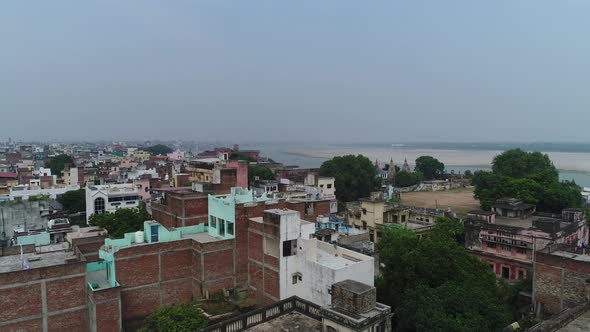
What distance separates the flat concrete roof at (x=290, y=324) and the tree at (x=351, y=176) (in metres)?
55.4

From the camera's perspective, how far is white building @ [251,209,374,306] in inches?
873

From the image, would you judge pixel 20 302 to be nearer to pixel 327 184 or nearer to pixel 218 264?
pixel 218 264

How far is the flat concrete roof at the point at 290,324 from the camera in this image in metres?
13.9

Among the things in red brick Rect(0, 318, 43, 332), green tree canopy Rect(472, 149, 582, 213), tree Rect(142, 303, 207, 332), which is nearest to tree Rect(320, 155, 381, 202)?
green tree canopy Rect(472, 149, 582, 213)

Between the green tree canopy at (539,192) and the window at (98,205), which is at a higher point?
the green tree canopy at (539,192)

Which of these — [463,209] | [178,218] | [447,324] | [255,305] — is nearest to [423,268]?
[447,324]

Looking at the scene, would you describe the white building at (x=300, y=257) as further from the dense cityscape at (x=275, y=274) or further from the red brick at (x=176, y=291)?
the red brick at (x=176, y=291)

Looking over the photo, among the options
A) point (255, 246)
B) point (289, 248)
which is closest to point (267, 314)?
point (289, 248)

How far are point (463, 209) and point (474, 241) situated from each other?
28.3 metres

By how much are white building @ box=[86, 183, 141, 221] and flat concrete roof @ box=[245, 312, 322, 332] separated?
139ft

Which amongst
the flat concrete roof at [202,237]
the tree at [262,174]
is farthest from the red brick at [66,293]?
the tree at [262,174]

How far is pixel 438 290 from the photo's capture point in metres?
19.8

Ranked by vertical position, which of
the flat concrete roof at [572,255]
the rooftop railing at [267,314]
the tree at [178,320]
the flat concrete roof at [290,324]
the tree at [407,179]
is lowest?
the tree at [407,179]

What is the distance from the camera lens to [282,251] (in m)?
23.4
